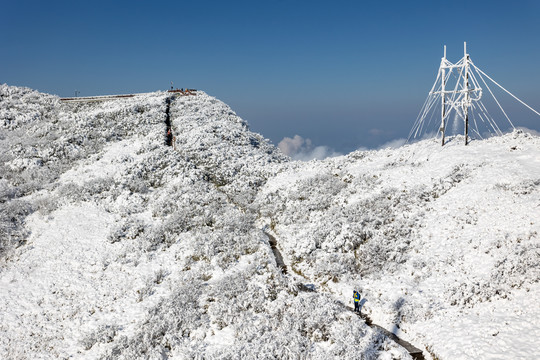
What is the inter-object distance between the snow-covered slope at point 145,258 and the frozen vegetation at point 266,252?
12cm

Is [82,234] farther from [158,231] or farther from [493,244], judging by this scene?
[493,244]

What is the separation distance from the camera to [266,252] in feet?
73.0

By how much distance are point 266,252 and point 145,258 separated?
340 inches

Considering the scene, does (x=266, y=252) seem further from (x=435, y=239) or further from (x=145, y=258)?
(x=435, y=239)

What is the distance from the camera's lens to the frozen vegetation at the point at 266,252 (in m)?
15.4

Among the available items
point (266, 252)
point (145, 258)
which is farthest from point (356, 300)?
point (145, 258)

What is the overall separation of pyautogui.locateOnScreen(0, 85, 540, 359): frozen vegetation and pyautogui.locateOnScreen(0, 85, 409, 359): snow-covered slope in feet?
0.38

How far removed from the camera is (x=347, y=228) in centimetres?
2291

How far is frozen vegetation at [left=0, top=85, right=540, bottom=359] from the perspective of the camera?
50.4 ft

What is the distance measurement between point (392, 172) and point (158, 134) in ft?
96.4

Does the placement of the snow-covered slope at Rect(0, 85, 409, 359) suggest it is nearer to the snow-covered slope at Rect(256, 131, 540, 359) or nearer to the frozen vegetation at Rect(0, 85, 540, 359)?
the frozen vegetation at Rect(0, 85, 540, 359)

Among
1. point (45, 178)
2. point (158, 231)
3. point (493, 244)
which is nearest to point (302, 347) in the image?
point (493, 244)

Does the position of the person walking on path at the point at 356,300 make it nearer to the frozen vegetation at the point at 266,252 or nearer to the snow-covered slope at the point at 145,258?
the frozen vegetation at the point at 266,252

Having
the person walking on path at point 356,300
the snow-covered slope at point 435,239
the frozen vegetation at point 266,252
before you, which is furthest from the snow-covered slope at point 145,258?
the snow-covered slope at point 435,239
